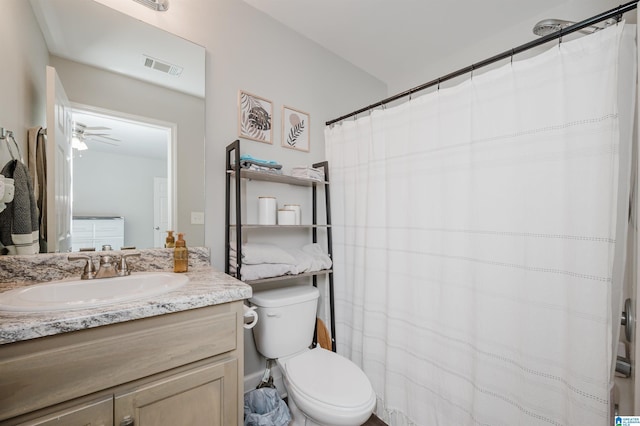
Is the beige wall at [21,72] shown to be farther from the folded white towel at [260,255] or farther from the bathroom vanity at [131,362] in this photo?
the folded white towel at [260,255]

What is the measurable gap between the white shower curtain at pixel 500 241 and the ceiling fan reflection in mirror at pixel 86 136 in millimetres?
1376

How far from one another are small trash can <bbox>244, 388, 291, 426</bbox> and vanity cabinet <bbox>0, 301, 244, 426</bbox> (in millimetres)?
347

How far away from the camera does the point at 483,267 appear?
122cm

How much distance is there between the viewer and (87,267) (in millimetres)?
1095

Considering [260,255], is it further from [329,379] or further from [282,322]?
[329,379]

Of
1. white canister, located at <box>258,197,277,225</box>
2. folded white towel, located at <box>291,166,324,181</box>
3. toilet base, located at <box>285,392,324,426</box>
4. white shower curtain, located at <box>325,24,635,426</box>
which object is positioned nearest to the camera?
white shower curtain, located at <box>325,24,635,426</box>

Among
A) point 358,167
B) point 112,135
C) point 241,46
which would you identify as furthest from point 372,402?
point 241,46

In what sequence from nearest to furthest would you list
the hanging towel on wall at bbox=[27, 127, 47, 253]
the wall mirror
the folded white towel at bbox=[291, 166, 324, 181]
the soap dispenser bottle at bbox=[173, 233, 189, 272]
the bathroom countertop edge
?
the bathroom countertop edge, the hanging towel on wall at bbox=[27, 127, 47, 253], the wall mirror, the soap dispenser bottle at bbox=[173, 233, 189, 272], the folded white towel at bbox=[291, 166, 324, 181]

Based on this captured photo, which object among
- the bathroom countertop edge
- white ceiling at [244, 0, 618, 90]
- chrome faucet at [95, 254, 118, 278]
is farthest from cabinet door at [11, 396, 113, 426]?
white ceiling at [244, 0, 618, 90]

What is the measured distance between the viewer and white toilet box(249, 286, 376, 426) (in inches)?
44.5

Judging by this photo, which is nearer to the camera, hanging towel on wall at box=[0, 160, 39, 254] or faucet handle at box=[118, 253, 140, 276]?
hanging towel on wall at box=[0, 160, 39, 254]

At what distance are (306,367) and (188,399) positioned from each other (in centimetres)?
64

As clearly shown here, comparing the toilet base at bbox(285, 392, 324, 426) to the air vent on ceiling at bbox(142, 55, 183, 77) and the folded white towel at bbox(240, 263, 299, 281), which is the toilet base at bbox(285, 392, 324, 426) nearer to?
the folded white towel at bbox(240, 263, 299, 281)

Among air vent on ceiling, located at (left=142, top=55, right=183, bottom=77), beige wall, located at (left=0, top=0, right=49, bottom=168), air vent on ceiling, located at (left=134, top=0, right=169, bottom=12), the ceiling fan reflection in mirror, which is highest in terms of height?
air vent on ceiling, located at (left=134, top=0, right=169, bottom=12)
